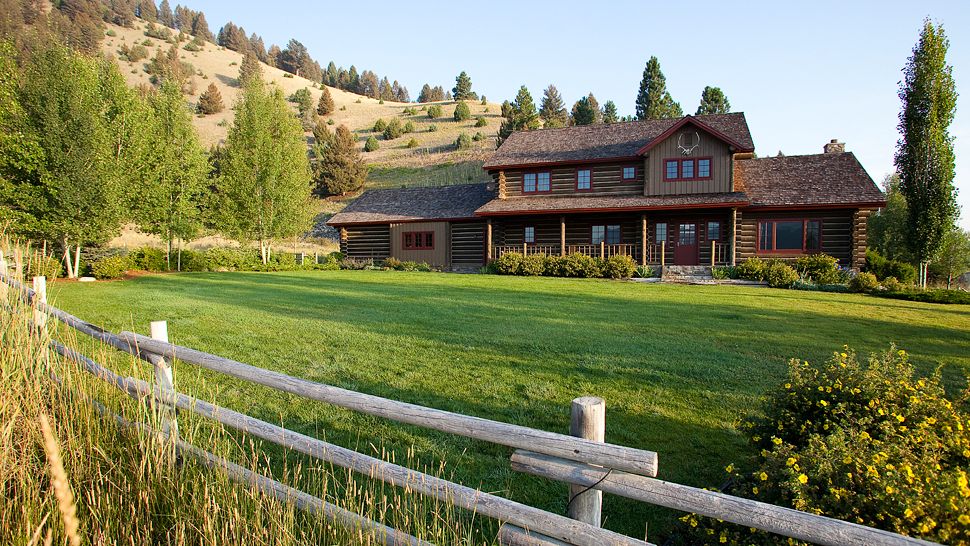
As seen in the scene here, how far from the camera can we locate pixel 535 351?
321 inches

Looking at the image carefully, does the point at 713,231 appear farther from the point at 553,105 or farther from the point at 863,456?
the point at 553,105

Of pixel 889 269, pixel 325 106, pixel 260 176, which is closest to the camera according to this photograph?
pixel 889 269

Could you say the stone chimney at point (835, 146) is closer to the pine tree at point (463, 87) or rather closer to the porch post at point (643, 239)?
the porch post at point (643, 239)

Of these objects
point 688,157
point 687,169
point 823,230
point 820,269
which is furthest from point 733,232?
point 688,157

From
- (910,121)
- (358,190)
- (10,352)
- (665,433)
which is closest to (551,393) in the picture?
(665,433)

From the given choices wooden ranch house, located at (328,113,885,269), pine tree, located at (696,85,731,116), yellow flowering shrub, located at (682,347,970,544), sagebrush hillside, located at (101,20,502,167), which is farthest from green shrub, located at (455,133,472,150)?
yellow flowering shrub, located at (682,347,970,544)

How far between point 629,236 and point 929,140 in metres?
14.9

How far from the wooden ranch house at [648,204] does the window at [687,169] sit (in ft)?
0.16

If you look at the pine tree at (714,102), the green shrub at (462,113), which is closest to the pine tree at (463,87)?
→ the green shrub at (462,113)

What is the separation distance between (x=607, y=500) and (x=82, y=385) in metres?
4.48

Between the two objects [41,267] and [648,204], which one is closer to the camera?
[41,267]

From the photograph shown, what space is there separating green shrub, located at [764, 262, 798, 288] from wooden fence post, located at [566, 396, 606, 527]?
66.8 feet

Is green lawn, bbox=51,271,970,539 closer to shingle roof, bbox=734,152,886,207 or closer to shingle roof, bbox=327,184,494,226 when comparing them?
shingle roof, bbox=734,152,886,207

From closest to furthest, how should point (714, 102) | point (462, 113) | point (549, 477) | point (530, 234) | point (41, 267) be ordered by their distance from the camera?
point (549, 477)
point (41, 267)
point (530, 234)
point (714, 102)
point (462, 113)
